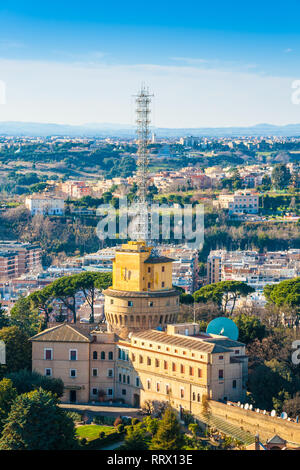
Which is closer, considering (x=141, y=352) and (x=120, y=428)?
(x=120, y=428)

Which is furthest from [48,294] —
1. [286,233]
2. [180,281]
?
[286,233]

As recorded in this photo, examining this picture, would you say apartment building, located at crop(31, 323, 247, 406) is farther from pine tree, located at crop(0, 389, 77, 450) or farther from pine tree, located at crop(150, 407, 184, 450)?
pine tree, located at crop(0, 389, 77, 450)

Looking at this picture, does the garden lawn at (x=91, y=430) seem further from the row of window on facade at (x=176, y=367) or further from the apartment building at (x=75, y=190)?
the apartment building at (x=75, y=190)

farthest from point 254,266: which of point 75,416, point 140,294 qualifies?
point 75,416

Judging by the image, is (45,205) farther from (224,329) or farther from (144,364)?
(144,364)

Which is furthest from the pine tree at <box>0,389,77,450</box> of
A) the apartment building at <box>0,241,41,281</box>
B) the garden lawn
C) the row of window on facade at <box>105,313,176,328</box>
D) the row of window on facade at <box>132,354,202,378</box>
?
the apartment building at <box>0,241,41,281</box>

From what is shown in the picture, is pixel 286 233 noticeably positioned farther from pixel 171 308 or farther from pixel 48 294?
pixel 171 308

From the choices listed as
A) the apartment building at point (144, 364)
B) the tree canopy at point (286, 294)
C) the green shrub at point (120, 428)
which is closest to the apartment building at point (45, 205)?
the tree canopy at point (286, 294)
